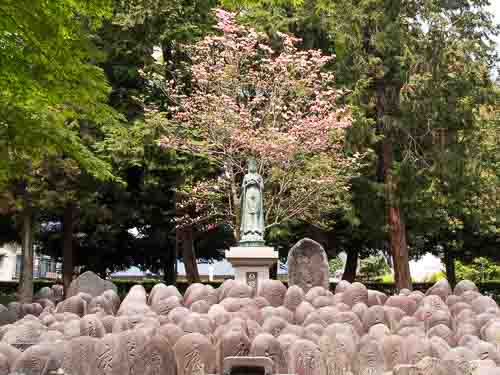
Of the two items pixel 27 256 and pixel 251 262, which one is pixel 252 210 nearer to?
pixel 251 262

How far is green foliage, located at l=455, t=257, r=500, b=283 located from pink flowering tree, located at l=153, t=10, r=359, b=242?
17.5 m

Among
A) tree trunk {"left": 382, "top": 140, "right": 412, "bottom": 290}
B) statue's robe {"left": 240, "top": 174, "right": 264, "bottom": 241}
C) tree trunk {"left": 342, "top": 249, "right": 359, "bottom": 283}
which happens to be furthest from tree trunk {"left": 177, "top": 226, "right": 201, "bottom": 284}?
tree trunk {"left": 342, "top": 249, "right": 359, "bottom": 283}

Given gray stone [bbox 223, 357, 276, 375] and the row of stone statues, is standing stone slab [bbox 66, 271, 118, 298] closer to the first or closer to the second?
the row of stone statues

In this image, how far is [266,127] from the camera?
17.4 m

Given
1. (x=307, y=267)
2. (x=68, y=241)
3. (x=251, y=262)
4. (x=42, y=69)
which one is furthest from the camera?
(x=68, y=241)

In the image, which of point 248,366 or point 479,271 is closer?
point 248,366

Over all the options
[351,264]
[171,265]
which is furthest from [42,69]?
[351,264]

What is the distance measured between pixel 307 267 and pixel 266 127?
22.6 ft

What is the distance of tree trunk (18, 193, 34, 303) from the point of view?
17536 mm

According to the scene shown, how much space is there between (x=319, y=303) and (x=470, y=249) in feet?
67.6

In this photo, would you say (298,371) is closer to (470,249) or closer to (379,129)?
(379,129)

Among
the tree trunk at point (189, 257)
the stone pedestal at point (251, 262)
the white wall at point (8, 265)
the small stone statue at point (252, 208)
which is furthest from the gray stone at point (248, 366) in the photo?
the white wall at point (8, 265)

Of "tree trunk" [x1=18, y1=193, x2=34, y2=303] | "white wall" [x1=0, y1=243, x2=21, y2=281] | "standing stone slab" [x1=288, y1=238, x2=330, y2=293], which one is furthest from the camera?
"white wall" [x1=0, y1=243, x2=21, y2=281]

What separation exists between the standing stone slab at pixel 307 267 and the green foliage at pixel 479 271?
927 inches
